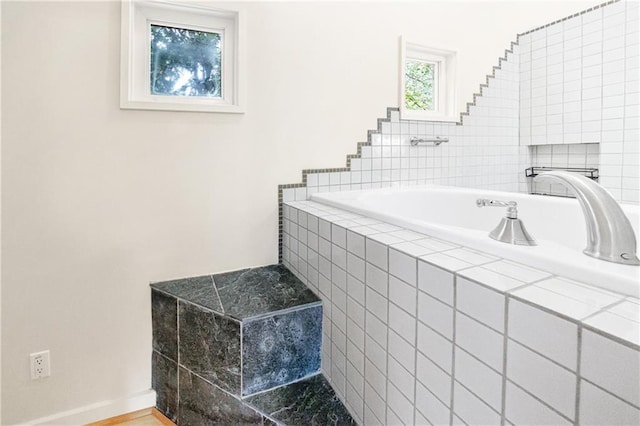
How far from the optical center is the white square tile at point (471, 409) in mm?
674

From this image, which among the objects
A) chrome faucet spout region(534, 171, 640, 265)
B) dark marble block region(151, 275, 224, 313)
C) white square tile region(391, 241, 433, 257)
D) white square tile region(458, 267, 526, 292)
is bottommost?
dark marble block region(151, 275, 224, 313)

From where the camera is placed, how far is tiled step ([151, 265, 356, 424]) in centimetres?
130

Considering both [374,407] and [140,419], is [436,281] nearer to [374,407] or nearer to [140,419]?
[374,407]

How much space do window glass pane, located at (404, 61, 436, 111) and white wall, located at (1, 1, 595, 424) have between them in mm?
403

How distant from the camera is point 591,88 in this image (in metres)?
2.38

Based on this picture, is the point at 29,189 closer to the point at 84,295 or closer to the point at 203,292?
the point at 84,295

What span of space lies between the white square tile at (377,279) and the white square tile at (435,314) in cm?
14

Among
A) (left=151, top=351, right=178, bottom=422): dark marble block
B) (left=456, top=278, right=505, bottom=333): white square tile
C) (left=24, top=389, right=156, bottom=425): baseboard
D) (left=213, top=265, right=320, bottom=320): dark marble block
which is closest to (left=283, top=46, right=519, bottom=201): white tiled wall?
(left=213, top=265, right=320, bottom=320): dark marble block

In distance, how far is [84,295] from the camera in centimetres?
151

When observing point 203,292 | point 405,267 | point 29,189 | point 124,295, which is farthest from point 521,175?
point 29,189

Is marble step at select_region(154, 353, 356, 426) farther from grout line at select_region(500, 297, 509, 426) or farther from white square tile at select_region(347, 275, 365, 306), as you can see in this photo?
grout line at select_region(500, 297, 509, 426)

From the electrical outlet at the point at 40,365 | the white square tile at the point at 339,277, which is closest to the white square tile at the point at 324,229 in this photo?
the white square tile at the point at 339,277

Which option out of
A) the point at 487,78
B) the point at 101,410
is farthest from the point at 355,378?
the point at 487,78

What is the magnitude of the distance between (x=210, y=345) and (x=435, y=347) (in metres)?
0.92
